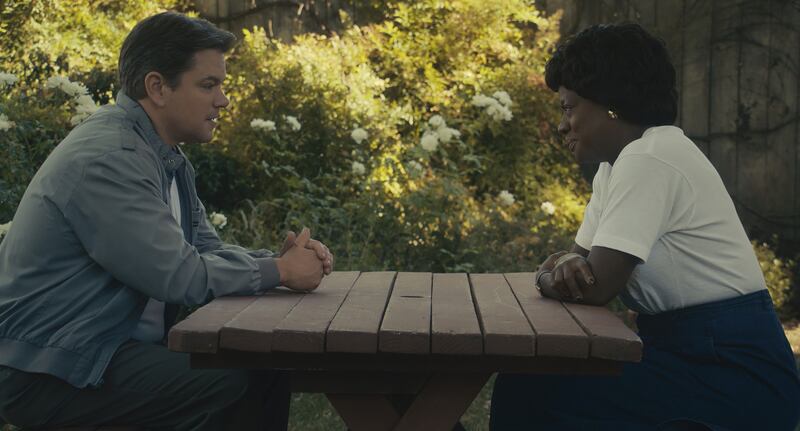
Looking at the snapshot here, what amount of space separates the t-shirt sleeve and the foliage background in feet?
9.20

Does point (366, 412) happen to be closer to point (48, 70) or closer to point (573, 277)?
point (573, 277)

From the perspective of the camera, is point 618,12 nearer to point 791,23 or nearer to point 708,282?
point 791,23

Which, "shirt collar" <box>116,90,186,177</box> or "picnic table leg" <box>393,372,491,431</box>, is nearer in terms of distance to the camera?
"picnic table leg" <box>393,372,491,431</box>

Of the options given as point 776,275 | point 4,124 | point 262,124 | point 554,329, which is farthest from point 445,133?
point 554,329

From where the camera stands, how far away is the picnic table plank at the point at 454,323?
2232 millimetres

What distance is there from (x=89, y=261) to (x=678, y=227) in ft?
4.92

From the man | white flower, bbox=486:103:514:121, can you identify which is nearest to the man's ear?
the man

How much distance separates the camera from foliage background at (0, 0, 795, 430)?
568cm

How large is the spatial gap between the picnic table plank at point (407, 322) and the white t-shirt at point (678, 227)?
49cm

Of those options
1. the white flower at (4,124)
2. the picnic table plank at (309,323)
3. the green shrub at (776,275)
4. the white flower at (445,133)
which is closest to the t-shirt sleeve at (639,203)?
the picnic table plank at (309,323)

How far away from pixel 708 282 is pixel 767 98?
5314 millimetres

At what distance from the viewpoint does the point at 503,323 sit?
2.38 meters

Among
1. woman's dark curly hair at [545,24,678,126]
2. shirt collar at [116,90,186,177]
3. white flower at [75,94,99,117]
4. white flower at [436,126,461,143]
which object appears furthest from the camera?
white flower at [436,126,461,143]

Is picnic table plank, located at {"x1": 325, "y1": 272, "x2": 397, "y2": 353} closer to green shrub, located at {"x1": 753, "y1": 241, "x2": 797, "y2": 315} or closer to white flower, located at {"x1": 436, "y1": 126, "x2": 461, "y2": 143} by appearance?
white flower, located at {"x1": 436, "y1": 126, "x2": 461, "y2": 143}
